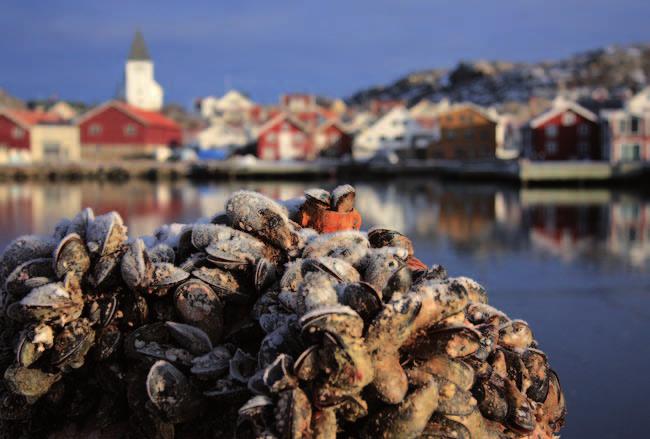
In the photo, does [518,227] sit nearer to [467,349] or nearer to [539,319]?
[539,319]

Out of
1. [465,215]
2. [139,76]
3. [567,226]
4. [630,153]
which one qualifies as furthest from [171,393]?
[139,76]

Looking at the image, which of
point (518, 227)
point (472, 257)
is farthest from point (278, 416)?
point (518, 227)

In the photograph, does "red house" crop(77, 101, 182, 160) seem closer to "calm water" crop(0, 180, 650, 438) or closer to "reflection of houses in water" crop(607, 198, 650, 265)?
"calm water" crop(0, 180, 650, 438)

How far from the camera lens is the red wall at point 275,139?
69.0 m

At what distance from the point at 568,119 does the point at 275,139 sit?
27517 mm

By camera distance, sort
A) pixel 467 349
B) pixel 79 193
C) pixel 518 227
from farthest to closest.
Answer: pixel 79 193
pixel 518 227
pixel 467 349

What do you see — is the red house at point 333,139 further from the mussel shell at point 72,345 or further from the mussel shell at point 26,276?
the mussel shell at point 72,345

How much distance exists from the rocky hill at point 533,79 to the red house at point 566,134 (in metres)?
76.5

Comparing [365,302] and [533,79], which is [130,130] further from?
[533,79]

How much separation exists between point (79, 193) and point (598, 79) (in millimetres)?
121619

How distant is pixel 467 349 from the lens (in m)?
3.62

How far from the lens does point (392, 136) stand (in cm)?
7369

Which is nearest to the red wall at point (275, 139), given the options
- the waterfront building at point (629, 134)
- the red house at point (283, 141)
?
the red house at point (283, 141)

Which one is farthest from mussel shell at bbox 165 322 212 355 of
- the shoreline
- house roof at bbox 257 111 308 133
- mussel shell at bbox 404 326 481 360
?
house roof at bbox 257 111 308 133
